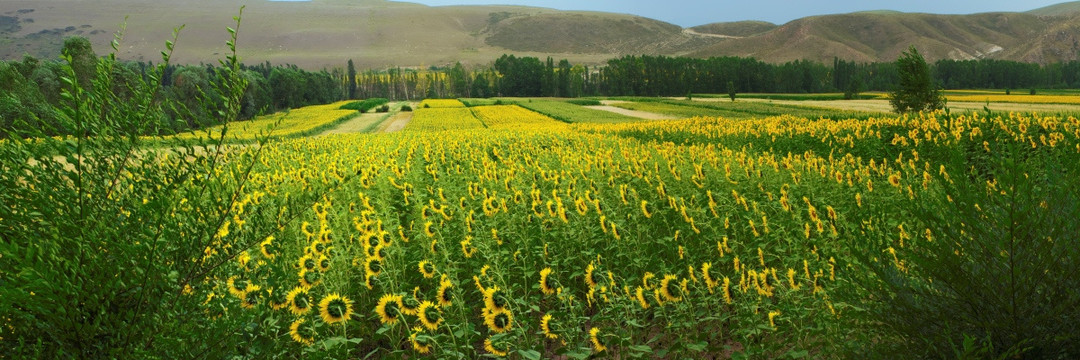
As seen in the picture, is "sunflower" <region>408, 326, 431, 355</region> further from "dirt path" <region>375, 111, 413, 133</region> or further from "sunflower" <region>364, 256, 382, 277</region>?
"dirt path" <region>375, 111, 413, 133</region>

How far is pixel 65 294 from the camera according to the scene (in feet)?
6.98

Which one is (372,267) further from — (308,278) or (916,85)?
(916,85)

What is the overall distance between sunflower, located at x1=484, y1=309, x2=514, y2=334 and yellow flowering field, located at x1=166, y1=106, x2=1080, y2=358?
20 millimetres

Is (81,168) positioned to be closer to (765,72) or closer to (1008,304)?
(1008,304)

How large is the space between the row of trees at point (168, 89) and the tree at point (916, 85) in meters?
28.2

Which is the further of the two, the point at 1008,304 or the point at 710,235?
the point at 710,235

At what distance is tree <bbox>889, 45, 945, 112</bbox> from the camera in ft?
93.9

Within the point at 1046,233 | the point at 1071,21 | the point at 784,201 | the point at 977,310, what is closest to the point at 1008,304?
the point at 977,310

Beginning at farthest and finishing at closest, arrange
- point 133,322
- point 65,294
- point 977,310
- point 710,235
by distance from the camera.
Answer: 1. point 710,235
2. point 977,310
3. point 133,322
4. point 65,294

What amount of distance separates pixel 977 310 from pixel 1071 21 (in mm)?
259327

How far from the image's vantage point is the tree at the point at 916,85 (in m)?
28.6

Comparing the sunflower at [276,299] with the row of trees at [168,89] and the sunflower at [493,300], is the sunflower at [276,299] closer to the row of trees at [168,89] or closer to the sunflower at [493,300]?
the row of trees at [168,89]

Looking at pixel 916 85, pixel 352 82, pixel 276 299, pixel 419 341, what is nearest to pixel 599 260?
pixel 419 341

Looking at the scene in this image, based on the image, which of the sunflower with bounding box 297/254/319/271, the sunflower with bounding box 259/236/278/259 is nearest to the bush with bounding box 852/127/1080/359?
the sunflower with bounding box 259/236/278/259
